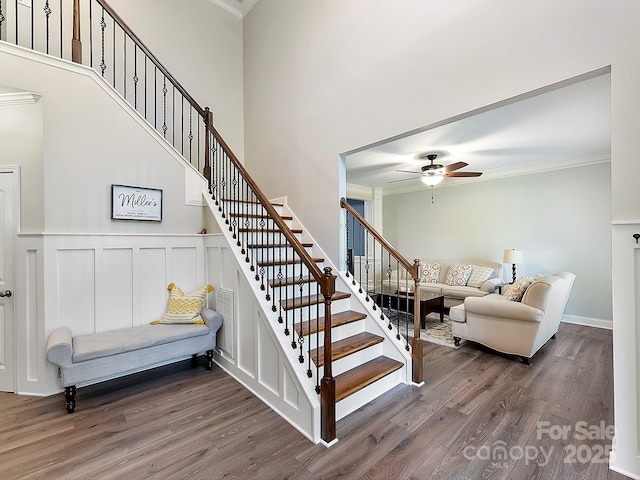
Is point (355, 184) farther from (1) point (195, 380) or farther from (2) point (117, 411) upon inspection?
(2) point (117, 411)

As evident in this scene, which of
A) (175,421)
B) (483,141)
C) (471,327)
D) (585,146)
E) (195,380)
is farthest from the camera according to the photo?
(585,146)

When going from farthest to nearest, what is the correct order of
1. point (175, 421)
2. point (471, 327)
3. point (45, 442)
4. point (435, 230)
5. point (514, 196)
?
point (435, 230) < point (514, 196) < point (471, 327) < point (175, 421) < point (45, 442)

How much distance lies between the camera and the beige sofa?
5496mm

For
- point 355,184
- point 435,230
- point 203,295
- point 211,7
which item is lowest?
point 203,295

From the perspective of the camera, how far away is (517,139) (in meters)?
3.96

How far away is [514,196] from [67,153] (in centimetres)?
679

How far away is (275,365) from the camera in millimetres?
2400

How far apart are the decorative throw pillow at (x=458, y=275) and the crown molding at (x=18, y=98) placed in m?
6.62

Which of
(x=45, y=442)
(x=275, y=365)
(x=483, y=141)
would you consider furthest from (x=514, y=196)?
(x=45, y=442)

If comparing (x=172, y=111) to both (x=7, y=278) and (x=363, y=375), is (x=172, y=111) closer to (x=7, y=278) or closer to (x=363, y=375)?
(x=7, y=278)

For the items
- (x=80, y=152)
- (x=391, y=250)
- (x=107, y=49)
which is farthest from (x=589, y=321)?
(x=107, y=49)

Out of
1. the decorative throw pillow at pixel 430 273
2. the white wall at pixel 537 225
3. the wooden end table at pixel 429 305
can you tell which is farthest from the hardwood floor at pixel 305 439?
the decorative throw pillow at pixel 430 273

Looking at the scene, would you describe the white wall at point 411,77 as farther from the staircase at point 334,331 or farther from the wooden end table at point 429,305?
the wooden end table at point 429,305

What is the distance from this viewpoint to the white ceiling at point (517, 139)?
284cm
